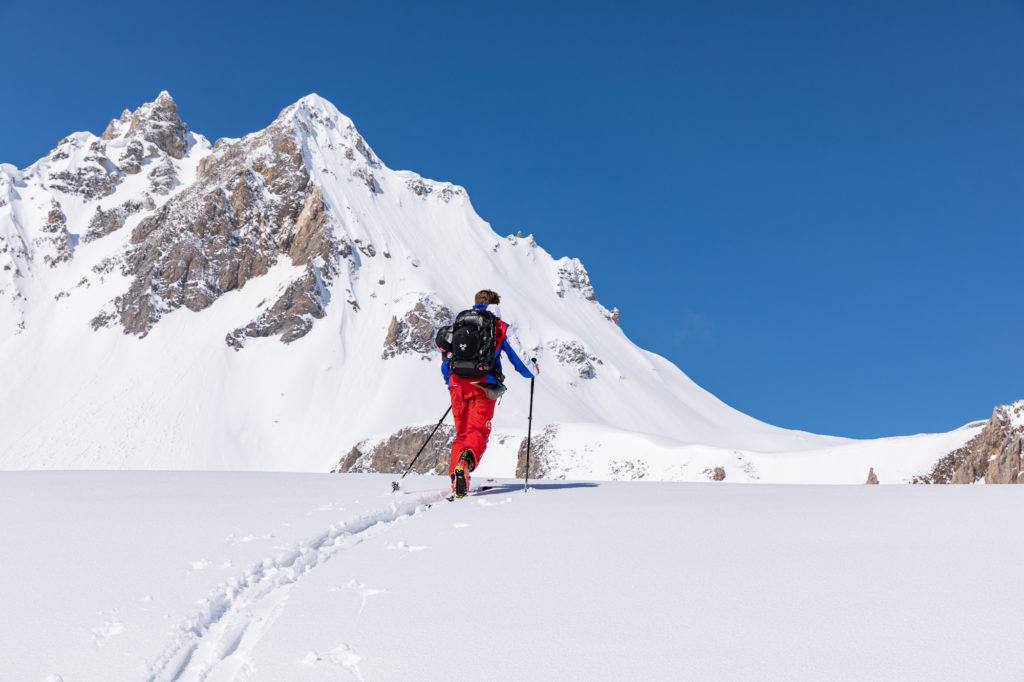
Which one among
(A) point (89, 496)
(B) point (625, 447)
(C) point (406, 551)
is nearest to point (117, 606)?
(C) point (406, 551)

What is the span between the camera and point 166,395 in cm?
11100

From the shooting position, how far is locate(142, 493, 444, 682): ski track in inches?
135

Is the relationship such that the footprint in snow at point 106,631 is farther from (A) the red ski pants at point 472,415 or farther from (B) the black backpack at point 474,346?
(B) the black backpack at point 474,346

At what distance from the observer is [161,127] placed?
17288 cm

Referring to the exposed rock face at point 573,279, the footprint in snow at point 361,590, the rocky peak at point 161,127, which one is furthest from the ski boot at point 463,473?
the rocky peak at point 161,127

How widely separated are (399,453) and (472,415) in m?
79.7

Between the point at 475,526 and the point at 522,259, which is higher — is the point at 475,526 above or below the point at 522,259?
below

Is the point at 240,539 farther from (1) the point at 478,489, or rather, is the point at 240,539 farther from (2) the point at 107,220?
(2) the point at 107,220

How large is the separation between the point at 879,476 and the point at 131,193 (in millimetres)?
159545

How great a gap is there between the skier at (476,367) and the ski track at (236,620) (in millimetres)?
4032

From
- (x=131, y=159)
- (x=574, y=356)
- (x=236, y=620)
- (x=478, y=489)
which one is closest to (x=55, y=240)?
(x=131, y=159)

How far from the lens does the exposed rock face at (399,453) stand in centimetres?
8512

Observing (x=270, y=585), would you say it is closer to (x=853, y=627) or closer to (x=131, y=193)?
(x=853, y=627)

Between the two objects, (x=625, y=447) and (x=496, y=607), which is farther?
(x=625, y=447)
